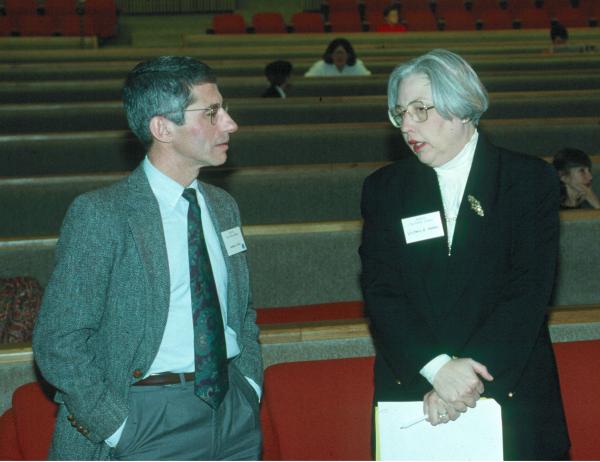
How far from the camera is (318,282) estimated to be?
11.1 ft

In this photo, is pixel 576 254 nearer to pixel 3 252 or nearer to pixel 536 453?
pixel 536 453

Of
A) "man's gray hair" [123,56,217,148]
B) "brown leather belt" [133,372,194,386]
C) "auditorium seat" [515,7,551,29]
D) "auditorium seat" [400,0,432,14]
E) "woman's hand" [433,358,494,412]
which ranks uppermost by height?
"auditorium seat" [400,0,432,14]

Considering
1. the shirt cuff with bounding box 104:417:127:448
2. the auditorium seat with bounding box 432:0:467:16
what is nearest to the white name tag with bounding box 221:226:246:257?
the shirt cuff with bounding box 104:417:127:448

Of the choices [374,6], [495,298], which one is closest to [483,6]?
[374,6]

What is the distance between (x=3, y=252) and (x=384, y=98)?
282 cm

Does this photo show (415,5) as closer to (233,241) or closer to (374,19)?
(374,19)

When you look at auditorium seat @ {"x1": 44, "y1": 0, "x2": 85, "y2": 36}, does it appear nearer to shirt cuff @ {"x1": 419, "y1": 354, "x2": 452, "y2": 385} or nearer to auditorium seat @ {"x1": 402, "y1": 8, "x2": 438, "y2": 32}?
auditorium seat @ {"x1": 402, "y1": 8, "x2": 438, "y2": 32}

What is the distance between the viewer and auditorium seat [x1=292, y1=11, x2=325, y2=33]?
34.6 feet

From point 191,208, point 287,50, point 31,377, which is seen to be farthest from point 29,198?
point 287,50

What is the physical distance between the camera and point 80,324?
1.45m

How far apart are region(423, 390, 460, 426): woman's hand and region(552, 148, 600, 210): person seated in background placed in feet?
7.30

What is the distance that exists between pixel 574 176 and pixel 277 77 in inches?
99.0

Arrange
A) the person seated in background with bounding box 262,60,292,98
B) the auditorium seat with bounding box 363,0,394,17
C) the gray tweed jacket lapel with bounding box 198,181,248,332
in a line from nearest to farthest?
1. the gray tweed jacket lapel with bounding box 198,181,248,332
2. the person seated in background with bounding box 262,60,292,98
3. the auditorium seat with bounding box 363,0,394,17

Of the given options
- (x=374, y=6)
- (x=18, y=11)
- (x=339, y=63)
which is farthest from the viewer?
(x=374, y=6)
